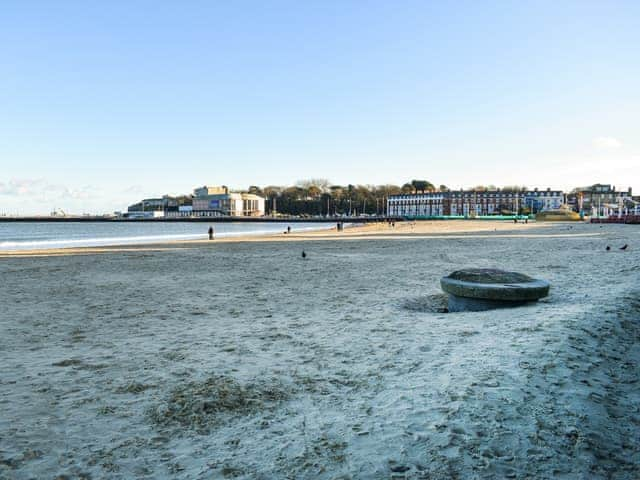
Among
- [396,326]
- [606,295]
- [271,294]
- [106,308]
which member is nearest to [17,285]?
[106,308]

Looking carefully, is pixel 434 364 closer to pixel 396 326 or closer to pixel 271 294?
pixel 396 326

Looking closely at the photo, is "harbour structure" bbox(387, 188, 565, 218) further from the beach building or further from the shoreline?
the shoreline

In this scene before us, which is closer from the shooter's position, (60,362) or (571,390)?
(571,390)

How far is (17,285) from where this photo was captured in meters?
12.9

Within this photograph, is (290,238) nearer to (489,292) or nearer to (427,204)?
(489,292)

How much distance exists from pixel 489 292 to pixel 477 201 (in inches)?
7552

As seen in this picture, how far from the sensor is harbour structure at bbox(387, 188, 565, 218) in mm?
184125

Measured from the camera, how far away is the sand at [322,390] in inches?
129

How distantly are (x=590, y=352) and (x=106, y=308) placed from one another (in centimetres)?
837

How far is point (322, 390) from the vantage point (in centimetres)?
457

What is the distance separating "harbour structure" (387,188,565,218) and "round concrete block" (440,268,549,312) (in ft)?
571

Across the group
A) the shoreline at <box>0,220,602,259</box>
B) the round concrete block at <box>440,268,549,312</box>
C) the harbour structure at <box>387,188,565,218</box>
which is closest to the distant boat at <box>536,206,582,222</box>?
the shoreline at <box>0,220,602,259</box>

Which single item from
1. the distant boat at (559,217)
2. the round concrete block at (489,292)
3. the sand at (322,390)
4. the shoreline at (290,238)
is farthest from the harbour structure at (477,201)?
the sand at (322,390)

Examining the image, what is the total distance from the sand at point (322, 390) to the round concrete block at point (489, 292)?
1.62ft
